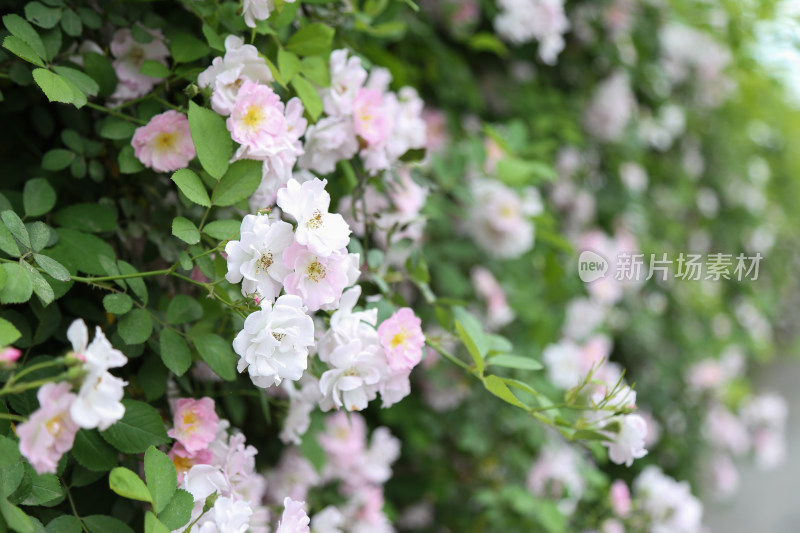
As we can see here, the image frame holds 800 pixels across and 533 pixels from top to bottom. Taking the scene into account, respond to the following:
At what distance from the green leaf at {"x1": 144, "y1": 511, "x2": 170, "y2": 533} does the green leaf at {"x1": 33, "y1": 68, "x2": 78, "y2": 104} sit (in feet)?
1.38

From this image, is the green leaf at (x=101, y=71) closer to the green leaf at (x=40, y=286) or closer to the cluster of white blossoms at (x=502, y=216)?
the green leaf at (x=40, y=286)

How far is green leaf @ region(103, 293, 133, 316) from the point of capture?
2.32 feet

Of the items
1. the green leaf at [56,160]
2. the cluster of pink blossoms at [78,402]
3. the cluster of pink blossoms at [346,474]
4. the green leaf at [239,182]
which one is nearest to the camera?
the cluster of pink blossoms at [78,402]

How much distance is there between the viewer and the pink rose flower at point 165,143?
79 cm

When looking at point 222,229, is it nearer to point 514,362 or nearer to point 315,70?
point 315,70

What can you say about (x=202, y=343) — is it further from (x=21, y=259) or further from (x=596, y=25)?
(x=596, y=25)

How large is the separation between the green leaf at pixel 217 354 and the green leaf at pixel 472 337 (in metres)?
0.27

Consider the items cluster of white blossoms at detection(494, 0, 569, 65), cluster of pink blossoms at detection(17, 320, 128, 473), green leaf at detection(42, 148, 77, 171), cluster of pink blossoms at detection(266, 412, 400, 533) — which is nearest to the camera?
cluster of pink blossoms at detection(17, 320, 128, 473)

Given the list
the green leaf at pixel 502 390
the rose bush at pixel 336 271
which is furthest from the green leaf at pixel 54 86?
the green leaf at pixel 502 390

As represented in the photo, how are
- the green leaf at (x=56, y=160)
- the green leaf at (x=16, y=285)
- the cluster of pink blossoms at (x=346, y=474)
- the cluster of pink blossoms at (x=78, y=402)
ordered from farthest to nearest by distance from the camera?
the cluster of pink blossoms at (x=346, y=474) < the green leaf at (x=56, y=160) < the green leaf at (x=16, y=285) < the cluster of pink blossoms at (x=78, y=402)

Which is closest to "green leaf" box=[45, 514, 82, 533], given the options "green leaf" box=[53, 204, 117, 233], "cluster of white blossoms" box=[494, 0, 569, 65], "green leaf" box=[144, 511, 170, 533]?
"green leaf" box=[144, 511, 170, 533]

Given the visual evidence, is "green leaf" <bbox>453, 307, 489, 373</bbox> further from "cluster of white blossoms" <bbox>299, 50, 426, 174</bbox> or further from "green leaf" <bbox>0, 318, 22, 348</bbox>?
"green leaf" <bbox>0, 318, 22, 348</bbox>

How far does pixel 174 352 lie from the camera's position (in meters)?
0.75

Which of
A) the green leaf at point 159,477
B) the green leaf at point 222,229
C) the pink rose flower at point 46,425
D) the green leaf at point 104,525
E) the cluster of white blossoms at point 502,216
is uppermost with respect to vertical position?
the green leaf at point 222,229
